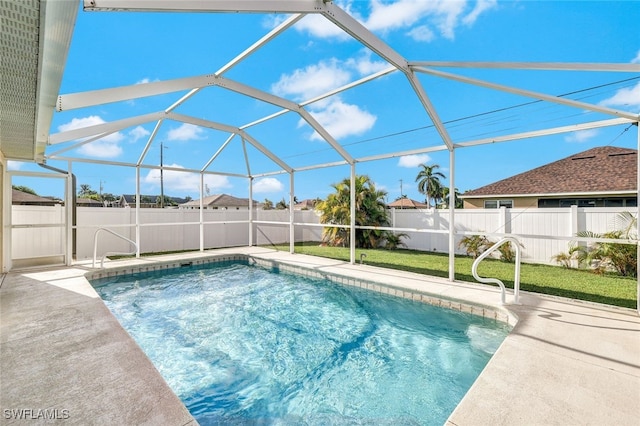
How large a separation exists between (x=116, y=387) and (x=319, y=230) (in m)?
12.5

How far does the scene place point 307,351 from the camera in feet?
13.5

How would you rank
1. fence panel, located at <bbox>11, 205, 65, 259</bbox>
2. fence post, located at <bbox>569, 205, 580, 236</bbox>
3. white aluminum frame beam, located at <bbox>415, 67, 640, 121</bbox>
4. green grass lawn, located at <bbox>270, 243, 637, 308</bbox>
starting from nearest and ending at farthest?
white aluminum frame beam, located at <bbox>415, 67, 640, 121</bbox> < green grass lawn, located at <bbox>270, 243, 637, 308</bbox> < fence panel, located at <bbox>11, 205, 65, 259</bbox> < fence post, located at <bbox>569, 205, 580, 236</bbox>

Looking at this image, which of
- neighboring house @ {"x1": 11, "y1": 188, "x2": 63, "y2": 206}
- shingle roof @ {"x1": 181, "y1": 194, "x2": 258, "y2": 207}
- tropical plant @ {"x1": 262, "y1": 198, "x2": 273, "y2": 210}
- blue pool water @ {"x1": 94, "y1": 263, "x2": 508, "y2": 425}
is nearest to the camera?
blue pool water @ {"x1": 94, "y1": 263, "x2": 508, "y2": 425}

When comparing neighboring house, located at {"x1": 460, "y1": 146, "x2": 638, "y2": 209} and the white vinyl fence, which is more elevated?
neighboring house, located at {"x1": 460, "y1": 146, "x2": 638, "y2": 209}

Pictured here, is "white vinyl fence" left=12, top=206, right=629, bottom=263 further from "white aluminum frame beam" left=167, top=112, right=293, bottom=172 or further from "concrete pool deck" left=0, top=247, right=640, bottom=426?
"white aluminum frame beam" left=167, top=112, right=293, bottom=172

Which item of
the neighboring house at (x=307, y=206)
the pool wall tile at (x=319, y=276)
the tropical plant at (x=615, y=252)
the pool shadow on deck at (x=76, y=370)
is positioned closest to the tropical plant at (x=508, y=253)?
the tropical plant at (x=615, y=252)

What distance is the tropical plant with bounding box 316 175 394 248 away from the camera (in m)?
12.5

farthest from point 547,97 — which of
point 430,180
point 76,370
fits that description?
point 430,180

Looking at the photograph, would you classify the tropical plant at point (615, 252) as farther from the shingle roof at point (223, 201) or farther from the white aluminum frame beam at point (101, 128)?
the shingle roof at point (223, 201)

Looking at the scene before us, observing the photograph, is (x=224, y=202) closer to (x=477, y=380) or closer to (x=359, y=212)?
(x=359, y=212)

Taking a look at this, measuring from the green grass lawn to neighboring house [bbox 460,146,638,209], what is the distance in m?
4.67

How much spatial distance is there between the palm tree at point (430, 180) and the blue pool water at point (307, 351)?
32.5 metres

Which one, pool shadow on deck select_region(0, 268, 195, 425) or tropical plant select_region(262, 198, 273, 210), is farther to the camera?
tropical plant select_region(262, 198, 273, 210)

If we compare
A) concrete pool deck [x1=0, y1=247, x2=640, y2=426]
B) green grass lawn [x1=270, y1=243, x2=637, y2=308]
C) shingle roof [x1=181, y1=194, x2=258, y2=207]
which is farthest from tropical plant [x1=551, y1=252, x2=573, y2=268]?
shingle roof [x1=181, y1=194, x2=258, y2=207]
